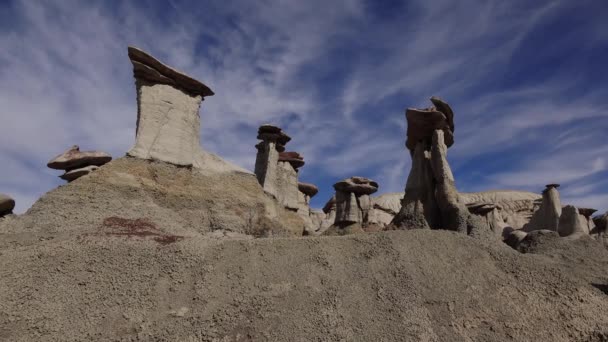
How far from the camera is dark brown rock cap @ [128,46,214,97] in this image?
→ 10656 mm

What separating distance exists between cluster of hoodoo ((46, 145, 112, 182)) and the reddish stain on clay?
3048 millimetres

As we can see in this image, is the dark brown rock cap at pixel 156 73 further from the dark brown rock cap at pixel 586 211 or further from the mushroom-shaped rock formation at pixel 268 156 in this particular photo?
the dark brown rock cap at pixel 586 211

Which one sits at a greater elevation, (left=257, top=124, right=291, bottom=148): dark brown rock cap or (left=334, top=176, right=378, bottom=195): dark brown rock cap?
(left=257, top=124, right=291, bottom=148): dark brown rock cap

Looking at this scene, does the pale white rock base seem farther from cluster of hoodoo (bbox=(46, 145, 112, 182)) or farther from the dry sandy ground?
the dry sandy ground

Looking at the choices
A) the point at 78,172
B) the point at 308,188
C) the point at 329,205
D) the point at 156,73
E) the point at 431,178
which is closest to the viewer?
the point at 78,172

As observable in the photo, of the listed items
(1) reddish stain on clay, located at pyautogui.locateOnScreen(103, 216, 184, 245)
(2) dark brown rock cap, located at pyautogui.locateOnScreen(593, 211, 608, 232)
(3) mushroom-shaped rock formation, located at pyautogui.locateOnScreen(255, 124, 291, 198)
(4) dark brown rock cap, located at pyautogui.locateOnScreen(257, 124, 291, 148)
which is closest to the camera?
(1) reddish stain on clay, located at pyautogui.locateOnScreen(103, 216, 184, 245)

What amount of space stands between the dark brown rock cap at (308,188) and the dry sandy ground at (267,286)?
19.9 metres

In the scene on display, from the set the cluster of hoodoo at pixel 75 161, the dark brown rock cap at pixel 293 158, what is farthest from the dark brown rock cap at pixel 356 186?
the cluster of hoodoo at pixel 75 161

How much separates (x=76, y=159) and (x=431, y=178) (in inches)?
408

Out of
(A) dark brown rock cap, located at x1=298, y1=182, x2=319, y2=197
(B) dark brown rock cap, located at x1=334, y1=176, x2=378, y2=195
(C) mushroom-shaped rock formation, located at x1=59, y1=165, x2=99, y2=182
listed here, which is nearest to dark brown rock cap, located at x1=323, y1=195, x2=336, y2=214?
(A) dark brown rock cap, located at x1=298, y1=182, x2=319, y2=197

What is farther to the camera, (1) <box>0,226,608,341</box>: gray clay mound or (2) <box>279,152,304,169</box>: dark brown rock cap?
(2) <box>279,152,304,169</box>: dark brown rock cap

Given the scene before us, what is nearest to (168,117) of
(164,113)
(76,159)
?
(164,113)

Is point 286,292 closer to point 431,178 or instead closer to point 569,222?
point 431,178

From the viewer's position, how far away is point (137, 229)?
7883mm
